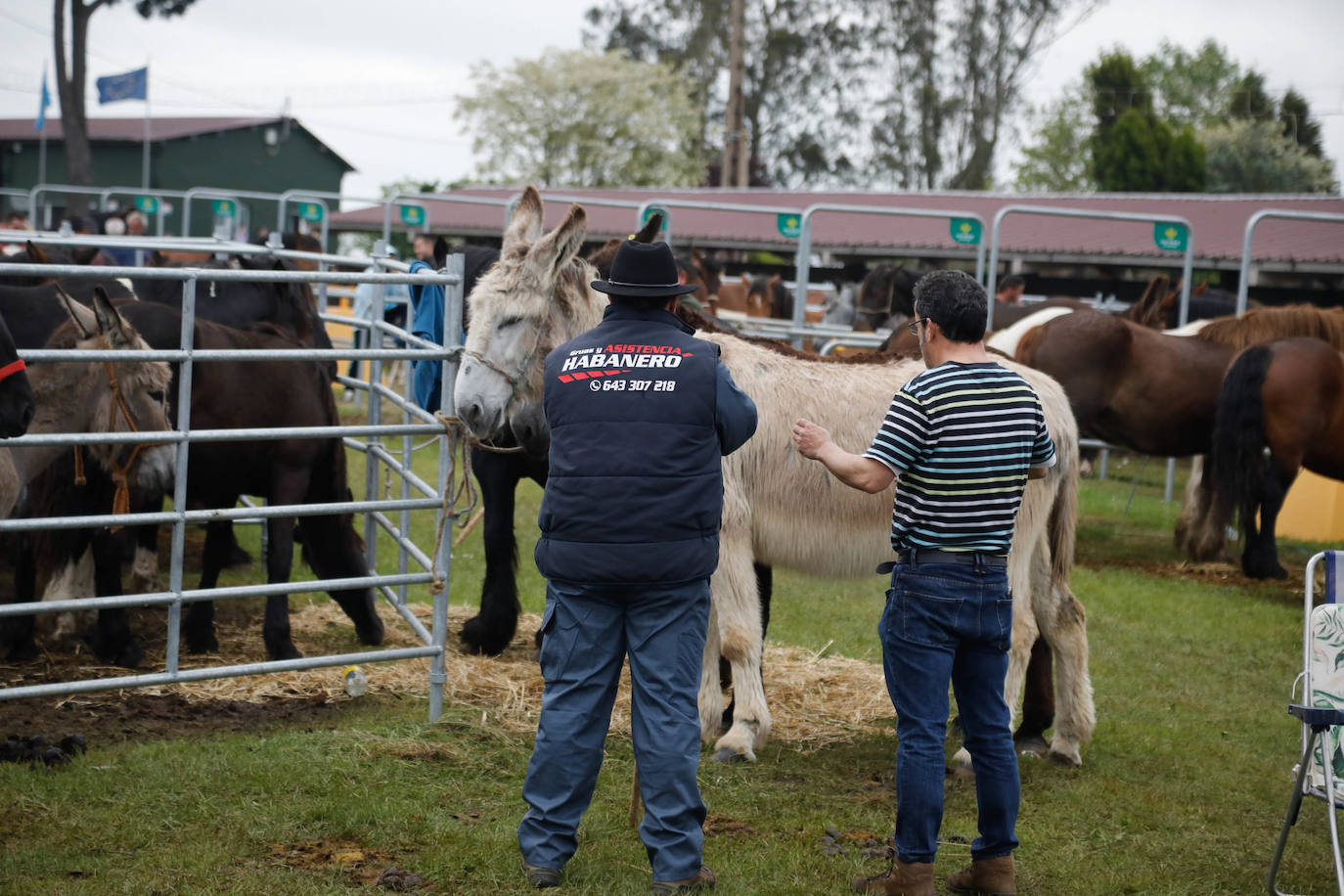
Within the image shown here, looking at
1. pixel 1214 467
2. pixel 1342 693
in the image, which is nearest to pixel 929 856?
pixel 1342 693

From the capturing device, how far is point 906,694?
375 centimetres

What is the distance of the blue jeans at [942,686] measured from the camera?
370 centimetres

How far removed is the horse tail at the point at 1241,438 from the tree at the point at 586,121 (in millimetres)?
36380

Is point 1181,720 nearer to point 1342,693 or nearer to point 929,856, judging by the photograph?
point 1342,693

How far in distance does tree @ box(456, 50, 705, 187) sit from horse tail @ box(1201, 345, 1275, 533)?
36.4 meters

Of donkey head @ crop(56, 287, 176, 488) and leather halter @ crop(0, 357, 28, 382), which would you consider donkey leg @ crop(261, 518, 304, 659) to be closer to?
donkey head @ crop(56, 287, 176, 488)

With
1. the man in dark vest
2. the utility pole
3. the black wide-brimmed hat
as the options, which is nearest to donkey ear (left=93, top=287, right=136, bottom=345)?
the man in dark vest

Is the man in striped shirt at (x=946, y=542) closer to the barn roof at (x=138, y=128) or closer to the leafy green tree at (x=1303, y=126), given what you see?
the barn roof at (x=138, y=128)

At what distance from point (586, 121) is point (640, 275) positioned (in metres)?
43.2

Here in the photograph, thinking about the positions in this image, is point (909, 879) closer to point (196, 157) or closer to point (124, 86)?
point (124, 86)

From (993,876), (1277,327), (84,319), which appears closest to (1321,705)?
(993,876)

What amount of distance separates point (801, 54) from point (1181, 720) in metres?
44.9

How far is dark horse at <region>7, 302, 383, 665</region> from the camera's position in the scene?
19.8 ft

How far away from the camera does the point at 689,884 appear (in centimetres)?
375
